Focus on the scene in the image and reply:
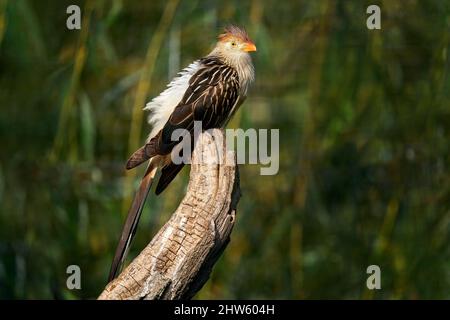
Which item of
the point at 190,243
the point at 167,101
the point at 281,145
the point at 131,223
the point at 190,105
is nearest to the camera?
the point at 190,243

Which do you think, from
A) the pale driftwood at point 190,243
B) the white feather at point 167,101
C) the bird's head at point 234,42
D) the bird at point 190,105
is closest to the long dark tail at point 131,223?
the bird at point 190,105

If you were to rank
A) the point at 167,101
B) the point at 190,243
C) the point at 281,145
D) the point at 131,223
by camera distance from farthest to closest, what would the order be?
the point at 281,145
the point at 167,101
the point at 131,223
the point at 190,243

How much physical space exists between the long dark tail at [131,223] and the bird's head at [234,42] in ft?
2.19

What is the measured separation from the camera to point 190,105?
402 centimetres

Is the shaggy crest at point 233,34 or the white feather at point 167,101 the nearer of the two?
the white feather at point 167,101

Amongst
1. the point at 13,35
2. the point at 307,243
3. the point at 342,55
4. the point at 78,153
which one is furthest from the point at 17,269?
the point at 342,55

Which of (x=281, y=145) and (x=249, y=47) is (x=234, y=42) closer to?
(x=249, y=47)

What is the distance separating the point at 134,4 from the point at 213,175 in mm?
2244

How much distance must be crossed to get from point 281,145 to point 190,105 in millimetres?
1382

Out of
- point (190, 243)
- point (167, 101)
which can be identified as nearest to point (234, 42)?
point (167, 101)

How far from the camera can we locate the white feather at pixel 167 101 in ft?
13.5

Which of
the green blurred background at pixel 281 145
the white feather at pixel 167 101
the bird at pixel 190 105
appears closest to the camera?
the bird at pixel 190 105

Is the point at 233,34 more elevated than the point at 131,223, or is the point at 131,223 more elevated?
the point at 233,34

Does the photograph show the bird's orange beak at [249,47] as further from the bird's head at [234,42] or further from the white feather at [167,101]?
the white feather at [167,101]
